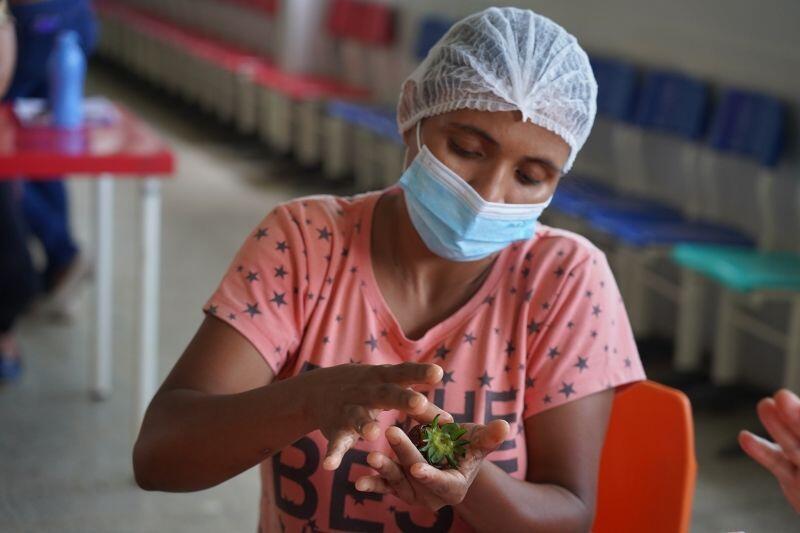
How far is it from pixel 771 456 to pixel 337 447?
2.07ft

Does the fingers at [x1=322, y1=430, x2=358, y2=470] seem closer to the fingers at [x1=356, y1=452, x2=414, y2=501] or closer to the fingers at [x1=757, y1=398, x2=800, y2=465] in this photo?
→ the fingers at [x1=356, y1=452, x2=414, y2=501]

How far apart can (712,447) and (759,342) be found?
798 millimetres

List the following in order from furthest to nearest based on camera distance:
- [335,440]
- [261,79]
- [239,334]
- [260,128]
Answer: [260,128], [261,79], [239,334], [335,440]

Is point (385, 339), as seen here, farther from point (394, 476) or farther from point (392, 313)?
point (394, 476)

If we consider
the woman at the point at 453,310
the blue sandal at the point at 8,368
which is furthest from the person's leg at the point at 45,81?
the woman at the point at 453,310

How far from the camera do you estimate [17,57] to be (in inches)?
172

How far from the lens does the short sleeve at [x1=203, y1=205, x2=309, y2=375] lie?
1.72m

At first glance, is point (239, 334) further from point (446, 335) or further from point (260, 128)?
point (260, 128)

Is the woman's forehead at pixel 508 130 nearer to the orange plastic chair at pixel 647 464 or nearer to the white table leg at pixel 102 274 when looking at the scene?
the orange plastic chair at pixel 647 464

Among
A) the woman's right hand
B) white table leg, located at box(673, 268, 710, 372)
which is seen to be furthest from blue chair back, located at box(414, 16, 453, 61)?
the woman's right hand

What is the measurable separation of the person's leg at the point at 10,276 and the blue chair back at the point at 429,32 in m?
3.24

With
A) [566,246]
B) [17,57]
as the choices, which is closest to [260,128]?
[17,57]

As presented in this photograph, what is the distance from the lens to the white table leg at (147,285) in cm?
345

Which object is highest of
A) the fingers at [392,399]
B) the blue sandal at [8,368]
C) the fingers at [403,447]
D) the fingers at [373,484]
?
the fingers at [392,399]
